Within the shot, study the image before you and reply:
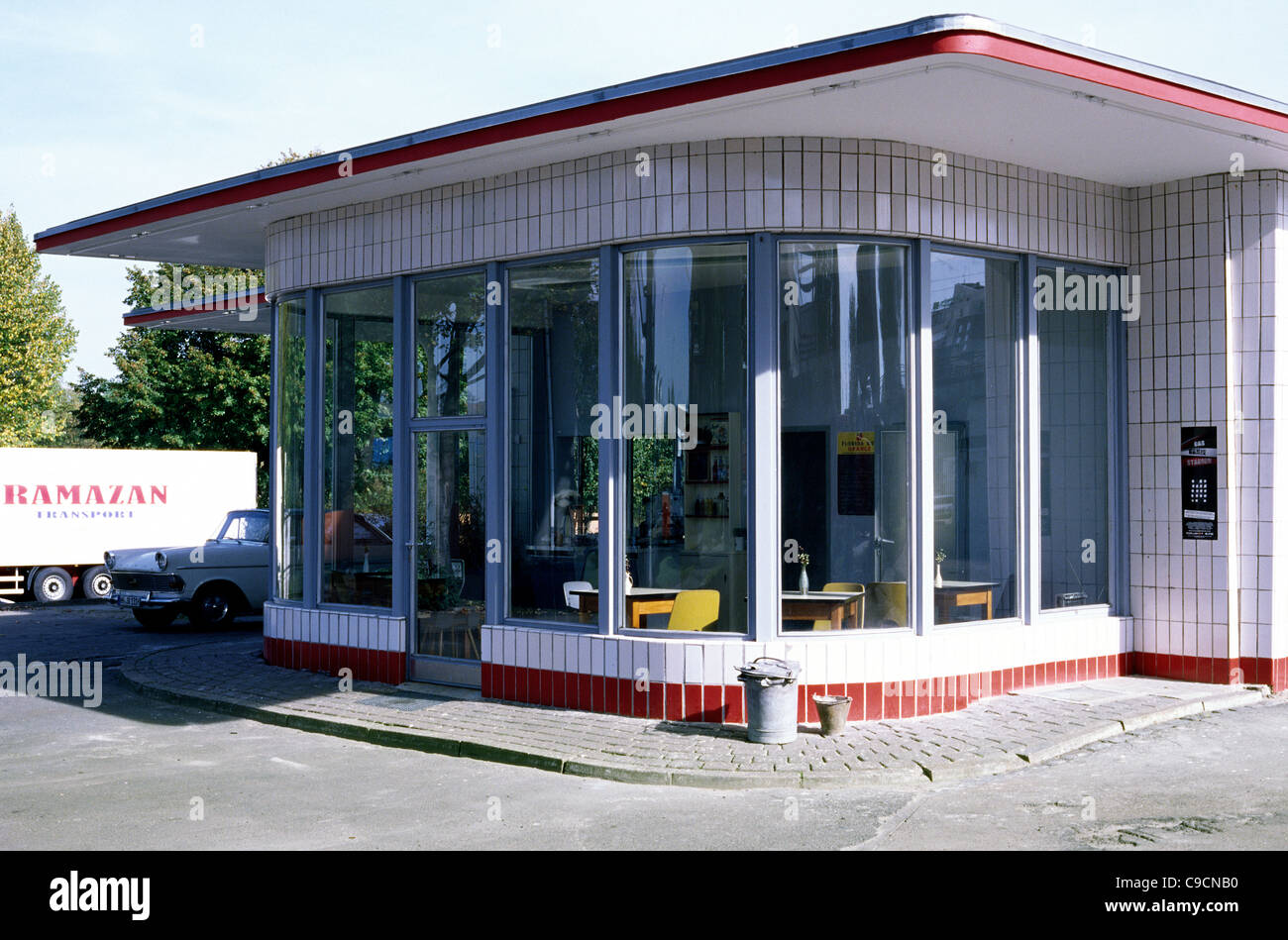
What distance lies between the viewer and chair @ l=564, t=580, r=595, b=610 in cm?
992

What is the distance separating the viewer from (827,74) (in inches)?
301

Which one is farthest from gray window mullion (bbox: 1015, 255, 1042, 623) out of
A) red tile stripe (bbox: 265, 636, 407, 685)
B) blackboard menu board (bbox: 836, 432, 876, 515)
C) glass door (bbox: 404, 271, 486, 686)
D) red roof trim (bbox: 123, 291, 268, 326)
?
red roof trim (bbox: 123, 291, 268, 326)

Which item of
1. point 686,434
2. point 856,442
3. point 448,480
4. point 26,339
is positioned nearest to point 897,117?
point 856,442

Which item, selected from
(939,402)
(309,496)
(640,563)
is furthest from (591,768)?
(309,496)

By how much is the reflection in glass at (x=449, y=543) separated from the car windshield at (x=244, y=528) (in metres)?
8.34

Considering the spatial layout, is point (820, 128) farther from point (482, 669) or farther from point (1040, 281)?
point (482, 669)

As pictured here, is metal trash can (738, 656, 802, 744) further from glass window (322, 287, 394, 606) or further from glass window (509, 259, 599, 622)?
glass window (322, 287, 394, 606)

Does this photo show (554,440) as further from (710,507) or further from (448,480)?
(710,507)

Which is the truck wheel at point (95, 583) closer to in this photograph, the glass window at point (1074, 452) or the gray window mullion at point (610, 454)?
the gray window mullion at point (610, 454)

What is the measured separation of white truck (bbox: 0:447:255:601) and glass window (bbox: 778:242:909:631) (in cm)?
1573

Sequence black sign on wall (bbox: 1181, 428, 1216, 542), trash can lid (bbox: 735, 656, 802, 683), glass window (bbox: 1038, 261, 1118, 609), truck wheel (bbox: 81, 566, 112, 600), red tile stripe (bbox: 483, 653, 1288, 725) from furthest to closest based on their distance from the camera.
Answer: truck wheel (bbox: 81, 566, 112, 600), glass window (bbox: 1038, 261, 1118, 609), black sign on wall (bbox: 1181, 428, 1216, 542), red tile stripe (bbox: 483, 653, 1288, 725), trash can lid (bbox: 735, 656, 802, 683)

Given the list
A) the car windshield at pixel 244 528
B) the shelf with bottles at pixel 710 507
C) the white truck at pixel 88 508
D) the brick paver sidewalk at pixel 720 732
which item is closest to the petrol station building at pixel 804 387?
the shelf with bottles at pixel 710 507

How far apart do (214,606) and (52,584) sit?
6573 millimetres

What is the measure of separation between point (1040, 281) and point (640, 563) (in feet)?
13.7
